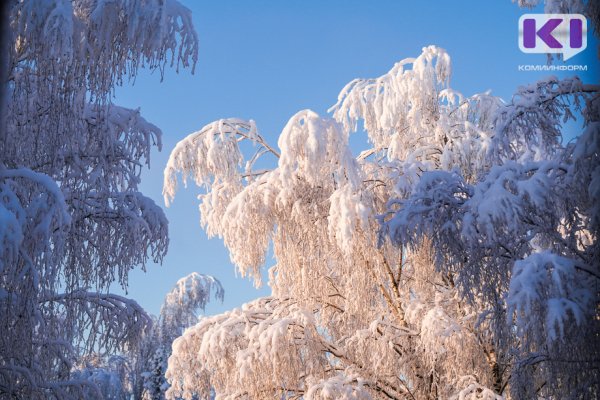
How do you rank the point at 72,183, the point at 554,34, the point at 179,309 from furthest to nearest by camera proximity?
the point at 179,309 < the point at 554,34 < the point at 72,183

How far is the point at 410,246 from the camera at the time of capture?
4602 mm

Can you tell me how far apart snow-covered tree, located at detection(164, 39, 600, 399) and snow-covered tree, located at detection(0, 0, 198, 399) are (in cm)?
154

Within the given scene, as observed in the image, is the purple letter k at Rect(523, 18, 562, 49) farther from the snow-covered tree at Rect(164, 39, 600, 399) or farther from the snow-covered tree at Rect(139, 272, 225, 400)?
the snow-covered tree at Rect(139, 272, 225, 400)

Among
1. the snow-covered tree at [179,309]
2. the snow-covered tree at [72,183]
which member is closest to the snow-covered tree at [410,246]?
the snow-covered tree at [72,183]

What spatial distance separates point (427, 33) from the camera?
8.04 metres

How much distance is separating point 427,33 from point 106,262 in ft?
17.4

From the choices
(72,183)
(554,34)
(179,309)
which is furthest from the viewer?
(179,309)

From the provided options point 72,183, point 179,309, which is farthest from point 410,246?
point 179,309

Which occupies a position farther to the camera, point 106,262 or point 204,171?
point 204,171

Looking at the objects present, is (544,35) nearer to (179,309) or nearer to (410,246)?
(410,246)

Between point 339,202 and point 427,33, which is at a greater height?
point 427,33

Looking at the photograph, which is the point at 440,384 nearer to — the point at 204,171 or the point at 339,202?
the point at 339,202

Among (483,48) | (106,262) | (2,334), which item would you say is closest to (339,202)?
(483,48)

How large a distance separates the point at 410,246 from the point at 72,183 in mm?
2420
